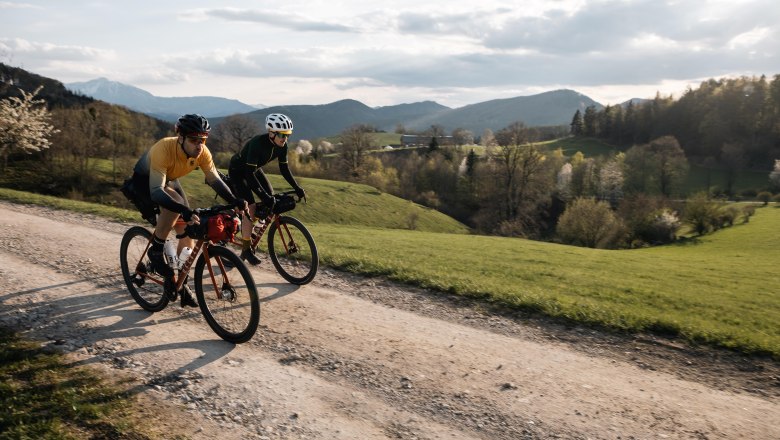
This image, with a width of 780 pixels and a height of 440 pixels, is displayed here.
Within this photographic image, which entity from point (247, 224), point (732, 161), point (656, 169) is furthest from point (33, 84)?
point (732, 161)

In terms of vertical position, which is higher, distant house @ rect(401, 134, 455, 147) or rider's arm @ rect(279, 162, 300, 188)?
distant house @ rect(401, 134, 455, 147)

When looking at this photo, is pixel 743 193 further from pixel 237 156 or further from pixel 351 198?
pixel 237 156

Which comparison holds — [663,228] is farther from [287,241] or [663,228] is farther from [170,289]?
[170,289]

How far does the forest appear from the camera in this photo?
136 ft

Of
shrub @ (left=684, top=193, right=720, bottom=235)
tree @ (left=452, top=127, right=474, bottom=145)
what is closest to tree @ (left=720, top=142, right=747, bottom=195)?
shrub @ (left=684, top=193, right=720, bottom=235)

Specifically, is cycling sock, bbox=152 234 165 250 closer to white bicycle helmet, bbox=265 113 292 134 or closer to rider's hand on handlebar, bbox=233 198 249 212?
rider's hand on handlebar, bbox=233 198 249 212

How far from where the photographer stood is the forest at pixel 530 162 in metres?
41.5

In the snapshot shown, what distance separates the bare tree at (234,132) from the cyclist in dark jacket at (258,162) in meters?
73.2

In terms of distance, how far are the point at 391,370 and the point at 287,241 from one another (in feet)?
14.1

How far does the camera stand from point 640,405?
Answer: 519 centimetres

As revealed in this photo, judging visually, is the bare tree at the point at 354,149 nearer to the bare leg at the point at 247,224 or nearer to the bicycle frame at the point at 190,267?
the bare leg at the point at 247,224

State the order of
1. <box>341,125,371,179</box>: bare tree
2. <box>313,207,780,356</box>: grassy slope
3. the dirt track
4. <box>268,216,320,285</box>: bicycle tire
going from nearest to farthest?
the dirt track → <box>313,207,780,356</box>: grassy slope → <box>268,216,320,285</box>: bicycle tire → <box>341,125,371,179</box>: bare tree

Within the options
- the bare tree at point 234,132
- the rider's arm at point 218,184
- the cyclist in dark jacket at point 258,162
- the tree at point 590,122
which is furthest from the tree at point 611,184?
the rider's arm at point 218,184

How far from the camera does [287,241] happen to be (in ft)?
30.3
